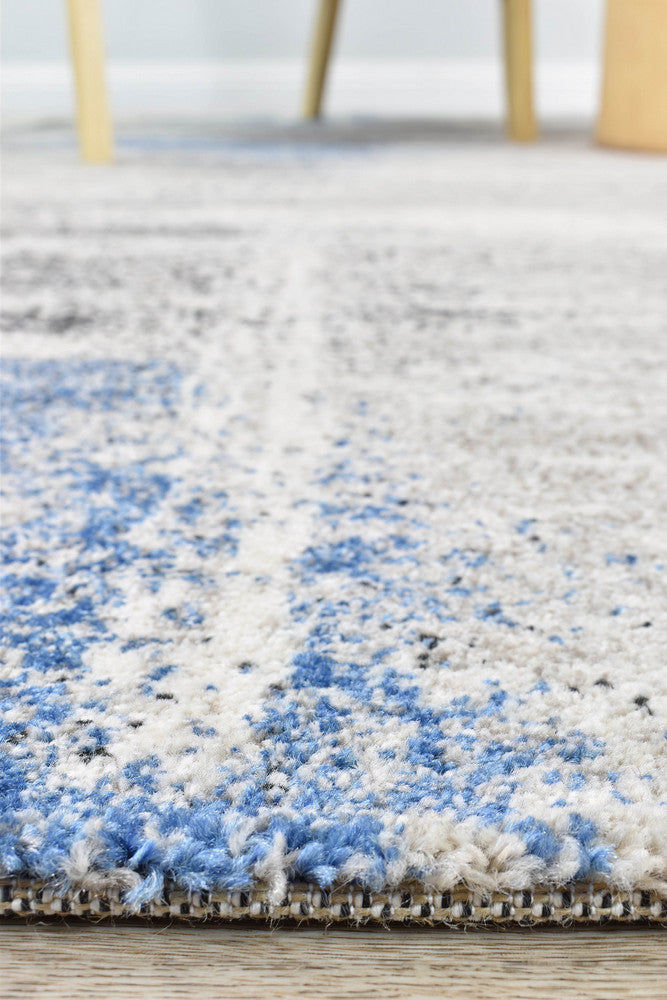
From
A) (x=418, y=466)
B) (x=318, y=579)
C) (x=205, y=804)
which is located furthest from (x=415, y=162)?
(x=205, y=804)

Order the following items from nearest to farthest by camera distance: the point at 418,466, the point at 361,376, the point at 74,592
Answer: the point at 74,592, the point at 418,466, the point at 361,376

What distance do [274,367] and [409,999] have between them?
0.39 m

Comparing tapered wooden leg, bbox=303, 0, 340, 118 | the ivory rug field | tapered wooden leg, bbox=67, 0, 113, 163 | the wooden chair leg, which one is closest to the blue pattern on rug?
the ivory rug field

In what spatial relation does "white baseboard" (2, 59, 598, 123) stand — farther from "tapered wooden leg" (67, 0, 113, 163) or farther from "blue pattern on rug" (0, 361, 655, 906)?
"blue pattern on rug" (0, 361, 655, 906)

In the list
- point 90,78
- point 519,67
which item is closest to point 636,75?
point 519,67

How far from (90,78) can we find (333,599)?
1.35 m

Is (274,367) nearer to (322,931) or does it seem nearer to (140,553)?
(140,553)

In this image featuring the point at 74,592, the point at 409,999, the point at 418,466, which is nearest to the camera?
the point at 409,999

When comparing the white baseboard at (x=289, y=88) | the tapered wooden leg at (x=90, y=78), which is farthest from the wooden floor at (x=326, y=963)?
the white baseboard at (x=289, y=88)

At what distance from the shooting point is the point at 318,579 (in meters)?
0.32

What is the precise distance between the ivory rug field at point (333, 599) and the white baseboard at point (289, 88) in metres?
2.50

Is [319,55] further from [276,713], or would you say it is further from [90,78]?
[276,713]

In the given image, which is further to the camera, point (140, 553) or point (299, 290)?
point (299, 290)

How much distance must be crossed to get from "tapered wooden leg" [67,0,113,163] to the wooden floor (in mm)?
1433
